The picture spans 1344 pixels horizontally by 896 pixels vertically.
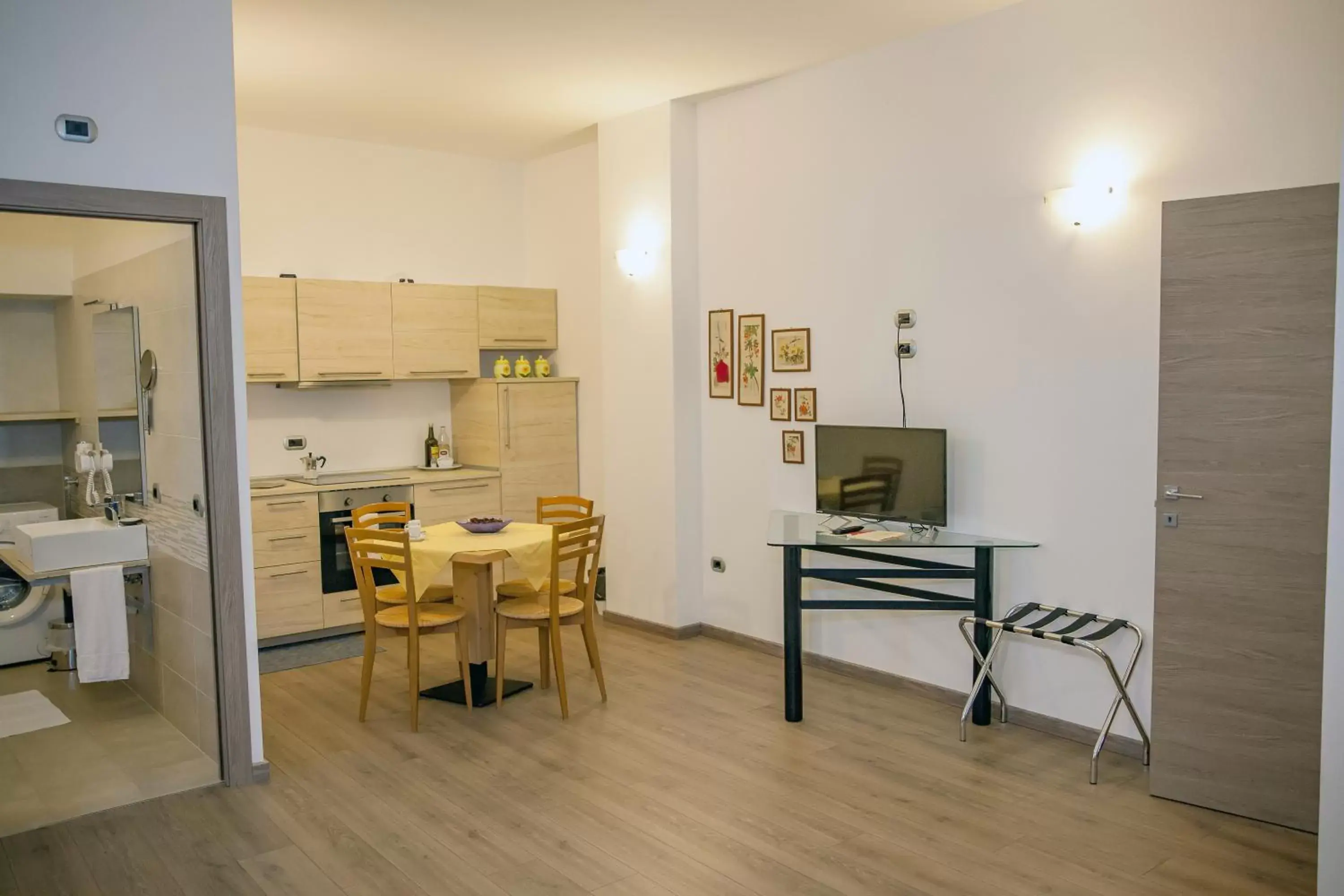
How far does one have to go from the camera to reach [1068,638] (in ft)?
12.6

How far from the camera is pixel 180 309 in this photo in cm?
411

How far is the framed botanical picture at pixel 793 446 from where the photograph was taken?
5449 mm

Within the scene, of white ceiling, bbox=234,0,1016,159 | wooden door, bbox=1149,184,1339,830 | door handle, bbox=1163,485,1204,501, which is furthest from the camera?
white ceiling, bbox=234,0,1016,159

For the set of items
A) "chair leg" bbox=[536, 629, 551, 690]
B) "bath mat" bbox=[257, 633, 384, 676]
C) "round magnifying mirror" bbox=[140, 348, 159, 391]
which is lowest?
"bath mat" bbox=[257, 633, 384, 676]

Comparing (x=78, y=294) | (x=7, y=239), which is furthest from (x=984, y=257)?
(x=7, y=239)

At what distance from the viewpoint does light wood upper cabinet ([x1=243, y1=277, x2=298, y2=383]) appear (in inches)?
233

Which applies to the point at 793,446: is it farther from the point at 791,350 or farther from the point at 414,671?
the point at 414,671

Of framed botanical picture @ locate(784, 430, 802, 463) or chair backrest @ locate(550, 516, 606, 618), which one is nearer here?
chair backrest @ locate(550, 516, 606, 618)

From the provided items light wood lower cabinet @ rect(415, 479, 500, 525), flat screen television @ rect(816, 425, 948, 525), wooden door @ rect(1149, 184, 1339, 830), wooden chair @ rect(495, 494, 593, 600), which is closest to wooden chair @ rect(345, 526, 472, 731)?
wooden chair @ rect(495, 494, 593, 600)

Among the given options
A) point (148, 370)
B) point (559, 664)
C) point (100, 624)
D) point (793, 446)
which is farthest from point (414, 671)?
point (793, 446)

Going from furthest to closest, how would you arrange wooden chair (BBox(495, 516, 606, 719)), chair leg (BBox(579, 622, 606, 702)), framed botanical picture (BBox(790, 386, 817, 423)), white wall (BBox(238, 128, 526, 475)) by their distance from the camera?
white wall (BBox(238, 128, 526, 475)) → framed botanical picture (BBox(790, 386, 817, 423)) → chair leg (BBox(579, 622, 606, 702)) → wooden chair (BBox(495, 516, 606, 719))

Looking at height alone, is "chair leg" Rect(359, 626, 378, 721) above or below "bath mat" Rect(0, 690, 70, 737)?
above

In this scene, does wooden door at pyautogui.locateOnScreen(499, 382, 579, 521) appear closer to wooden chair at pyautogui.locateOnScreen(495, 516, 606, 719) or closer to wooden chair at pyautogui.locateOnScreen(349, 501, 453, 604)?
wooden chair at pyautogui.locateOnScreen(349, 501, 453, 604)

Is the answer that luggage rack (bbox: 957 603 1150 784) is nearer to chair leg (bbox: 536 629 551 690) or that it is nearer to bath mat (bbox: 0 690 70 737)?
chair leg (bbox: 536 629 551 690)
